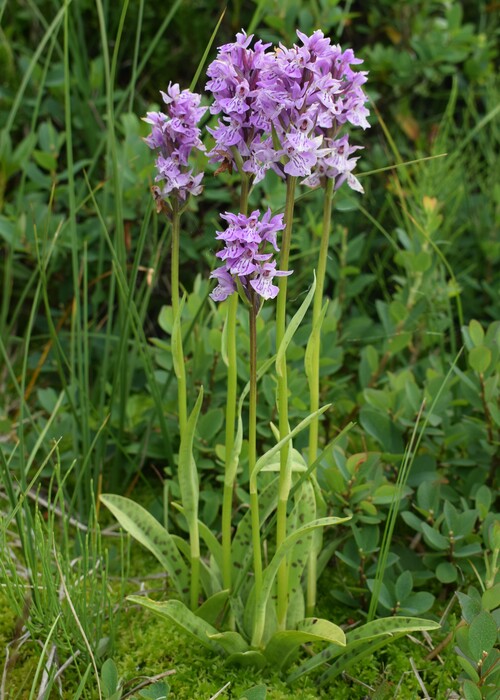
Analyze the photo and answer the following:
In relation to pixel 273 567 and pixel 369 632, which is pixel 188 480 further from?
pixel 369 632

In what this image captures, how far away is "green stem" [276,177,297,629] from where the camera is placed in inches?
49.2

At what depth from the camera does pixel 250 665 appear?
59.2 inches

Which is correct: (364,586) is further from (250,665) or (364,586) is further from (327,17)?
(327,17)

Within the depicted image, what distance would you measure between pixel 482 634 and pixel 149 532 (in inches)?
26.0

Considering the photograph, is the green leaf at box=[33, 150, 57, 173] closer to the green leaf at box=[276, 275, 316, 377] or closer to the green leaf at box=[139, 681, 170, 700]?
the green leaf at box=[276, 275, 316, 377]

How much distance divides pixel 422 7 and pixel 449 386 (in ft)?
6.02

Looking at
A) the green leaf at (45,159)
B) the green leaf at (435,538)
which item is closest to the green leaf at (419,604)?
the green leaf at (435,538)

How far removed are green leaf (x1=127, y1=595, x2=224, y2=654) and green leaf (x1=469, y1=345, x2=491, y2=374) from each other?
830 millimetres

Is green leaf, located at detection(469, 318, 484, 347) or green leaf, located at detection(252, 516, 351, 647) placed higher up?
green leaf, located at detection(469, 318, 484, 347)

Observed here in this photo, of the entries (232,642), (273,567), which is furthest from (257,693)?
(273,567)

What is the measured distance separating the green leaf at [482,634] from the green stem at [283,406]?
13.5 inches

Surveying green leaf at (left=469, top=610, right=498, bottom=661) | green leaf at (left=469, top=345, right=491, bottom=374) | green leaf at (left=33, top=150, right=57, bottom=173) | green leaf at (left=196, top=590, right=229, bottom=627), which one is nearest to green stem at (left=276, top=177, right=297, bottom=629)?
green leaf at (left=196, top=590, right=229, bottom=627)

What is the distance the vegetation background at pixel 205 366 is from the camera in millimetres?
1533

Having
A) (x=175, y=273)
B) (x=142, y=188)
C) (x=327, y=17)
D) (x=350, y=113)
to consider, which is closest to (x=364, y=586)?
(x=175, y=273)
